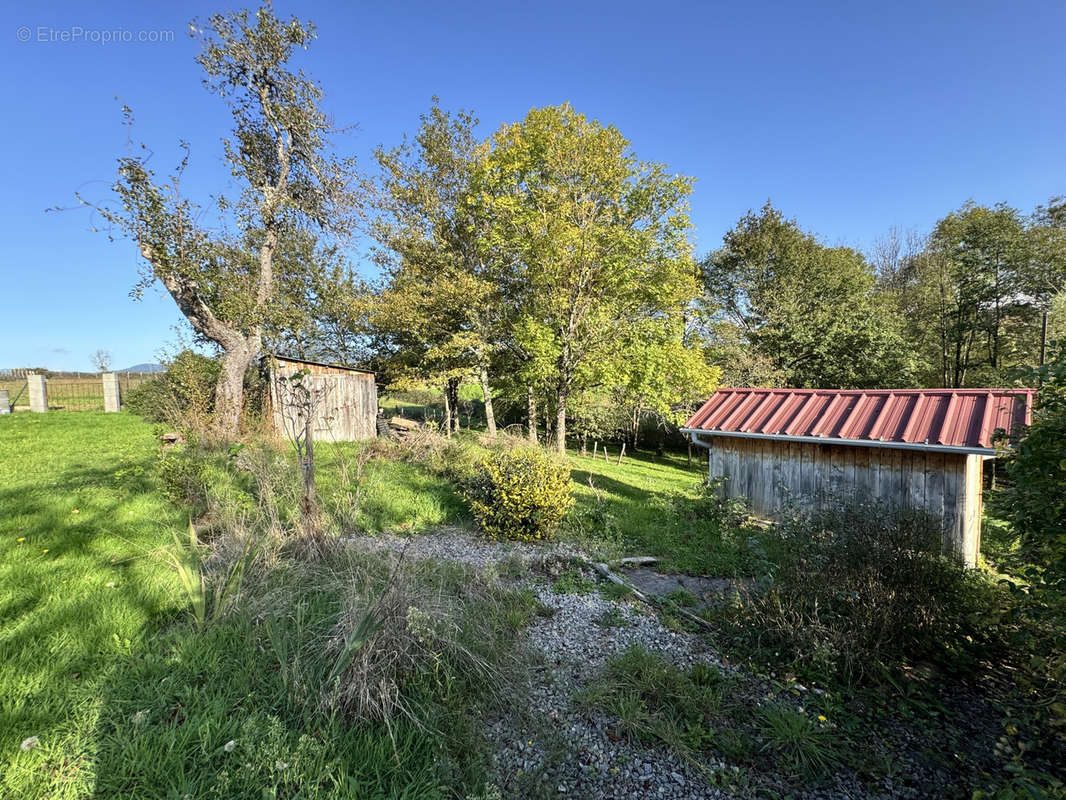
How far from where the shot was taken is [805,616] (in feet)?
10.9

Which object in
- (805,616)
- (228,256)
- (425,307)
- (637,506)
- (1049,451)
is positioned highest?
(228,256)

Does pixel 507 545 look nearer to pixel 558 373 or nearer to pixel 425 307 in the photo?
pixel 558 373

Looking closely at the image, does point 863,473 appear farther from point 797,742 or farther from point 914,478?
point 797,742

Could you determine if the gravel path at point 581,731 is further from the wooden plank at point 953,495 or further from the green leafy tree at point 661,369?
the green leafy tree at point 661,369

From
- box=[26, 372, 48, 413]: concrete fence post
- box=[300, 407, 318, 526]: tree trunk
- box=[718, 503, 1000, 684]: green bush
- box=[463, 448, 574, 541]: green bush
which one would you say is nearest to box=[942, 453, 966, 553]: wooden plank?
box=[718, 503, 1000, 684]: green bush

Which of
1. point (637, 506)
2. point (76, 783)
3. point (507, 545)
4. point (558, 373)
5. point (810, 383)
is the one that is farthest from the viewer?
point (810, 383)

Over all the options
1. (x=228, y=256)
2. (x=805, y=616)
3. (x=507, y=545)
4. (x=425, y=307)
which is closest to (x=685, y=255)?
(x=425, y=307)

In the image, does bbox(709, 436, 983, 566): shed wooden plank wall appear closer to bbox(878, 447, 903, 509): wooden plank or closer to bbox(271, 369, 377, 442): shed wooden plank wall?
bbox(878, 447, 903, 509): wooden plank

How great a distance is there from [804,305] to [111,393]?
28036 mm

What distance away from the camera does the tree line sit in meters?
11.3

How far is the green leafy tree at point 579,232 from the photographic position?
12398 millimetres

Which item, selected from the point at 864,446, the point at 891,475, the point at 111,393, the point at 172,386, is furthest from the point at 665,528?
the point at 111,393

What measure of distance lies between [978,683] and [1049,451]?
2.04 metres

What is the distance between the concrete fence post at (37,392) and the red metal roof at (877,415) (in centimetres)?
2340
